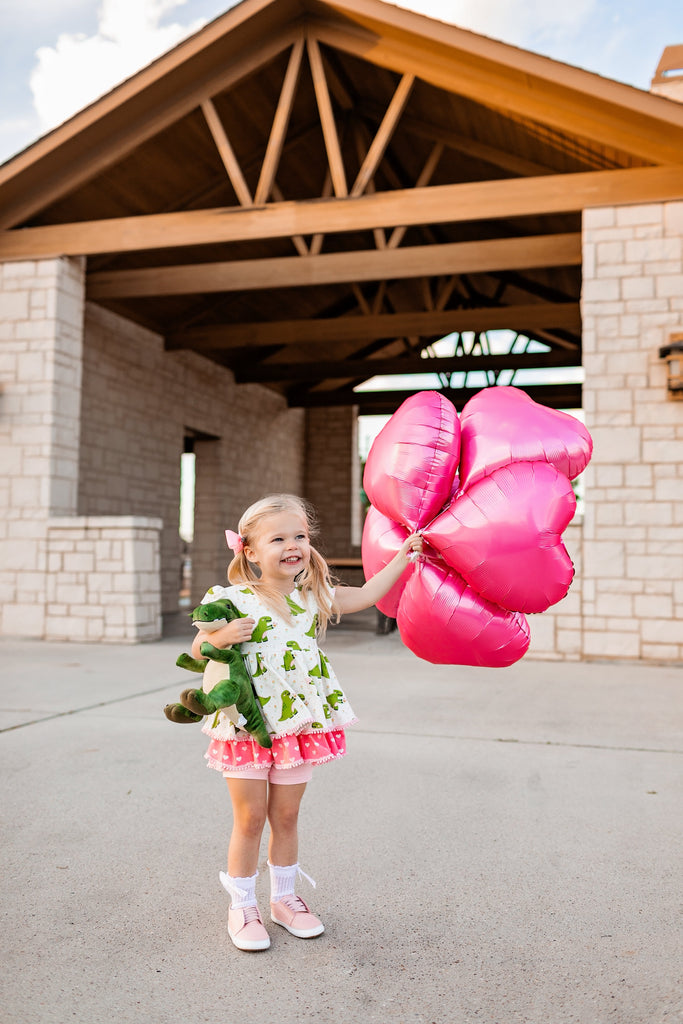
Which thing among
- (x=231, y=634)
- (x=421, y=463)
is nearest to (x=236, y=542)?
(x=231, y=634)

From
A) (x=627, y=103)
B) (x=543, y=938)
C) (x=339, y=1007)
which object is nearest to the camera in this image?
(x=339, y=1007)

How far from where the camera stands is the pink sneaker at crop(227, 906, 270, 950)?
1.72 m

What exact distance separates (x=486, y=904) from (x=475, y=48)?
606cm

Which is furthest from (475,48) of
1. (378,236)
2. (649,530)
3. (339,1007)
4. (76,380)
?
(339,1007)

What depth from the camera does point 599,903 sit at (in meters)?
1.94

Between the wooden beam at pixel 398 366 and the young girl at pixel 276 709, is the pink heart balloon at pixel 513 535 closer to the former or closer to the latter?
the young girl at pixel 276 709

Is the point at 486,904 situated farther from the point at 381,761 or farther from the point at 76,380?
the point at 76,380

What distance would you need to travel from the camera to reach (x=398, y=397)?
14.3m

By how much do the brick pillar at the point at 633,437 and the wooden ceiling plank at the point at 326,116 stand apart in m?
2.04

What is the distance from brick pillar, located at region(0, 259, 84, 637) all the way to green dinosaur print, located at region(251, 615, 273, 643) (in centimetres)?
595

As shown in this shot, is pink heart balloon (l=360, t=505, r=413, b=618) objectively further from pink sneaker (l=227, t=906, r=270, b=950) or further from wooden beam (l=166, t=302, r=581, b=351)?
wooden beam (l=166, t=302, r=581, b=351)

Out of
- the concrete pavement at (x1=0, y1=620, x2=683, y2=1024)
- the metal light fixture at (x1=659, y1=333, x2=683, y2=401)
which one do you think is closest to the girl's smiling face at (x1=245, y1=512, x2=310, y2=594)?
the concrete pavement at (x1=0, y1=620, x2=683, y2=1024)

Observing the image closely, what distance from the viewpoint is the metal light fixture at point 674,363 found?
590cm

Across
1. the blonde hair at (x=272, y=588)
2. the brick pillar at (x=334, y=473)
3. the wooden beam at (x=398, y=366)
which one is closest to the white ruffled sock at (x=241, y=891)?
the blonde hair at (x=272, y=588)
